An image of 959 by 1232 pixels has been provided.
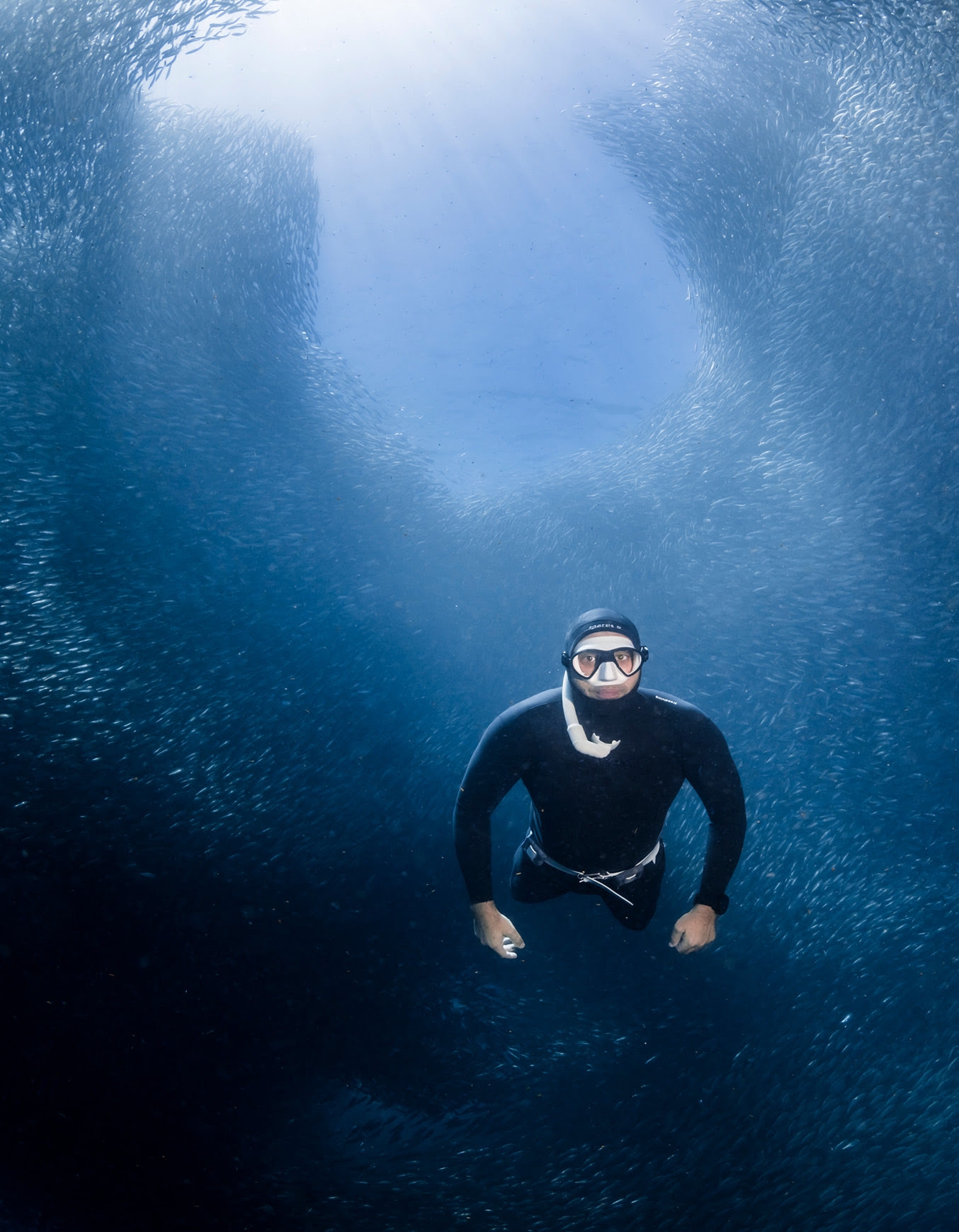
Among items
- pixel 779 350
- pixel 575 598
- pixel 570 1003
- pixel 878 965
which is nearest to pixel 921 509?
pixel 779 350

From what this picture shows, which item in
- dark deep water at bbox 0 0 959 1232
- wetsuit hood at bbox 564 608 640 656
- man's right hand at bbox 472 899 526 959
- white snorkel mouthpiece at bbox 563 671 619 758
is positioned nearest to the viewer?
wetsuit hood at bbox 564 608 640 656

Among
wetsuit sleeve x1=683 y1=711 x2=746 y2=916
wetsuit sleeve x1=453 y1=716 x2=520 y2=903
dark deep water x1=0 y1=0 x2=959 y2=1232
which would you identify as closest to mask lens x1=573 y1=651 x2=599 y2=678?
wetsuit sleeve x1=453 y1=716 x2=520 y2=903

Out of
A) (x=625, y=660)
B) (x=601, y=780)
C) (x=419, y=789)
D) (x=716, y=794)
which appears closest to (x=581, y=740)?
(x=601, y=780)

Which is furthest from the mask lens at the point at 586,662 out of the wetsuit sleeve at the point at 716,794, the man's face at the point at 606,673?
the wetsuit sleeve at the point at 716,794

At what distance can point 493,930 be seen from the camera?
1880 mm

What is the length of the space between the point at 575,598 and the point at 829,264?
76.0 inches

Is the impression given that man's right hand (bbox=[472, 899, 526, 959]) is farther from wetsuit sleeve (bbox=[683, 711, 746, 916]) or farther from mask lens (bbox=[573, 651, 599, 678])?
mask lens (bbox=[573, 651, 599, 678])

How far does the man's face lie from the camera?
1.62 meters

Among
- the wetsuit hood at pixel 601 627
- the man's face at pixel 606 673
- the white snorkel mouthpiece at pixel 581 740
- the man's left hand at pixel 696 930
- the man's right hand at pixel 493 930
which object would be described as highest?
the wetsuit hood at pixel 601 627

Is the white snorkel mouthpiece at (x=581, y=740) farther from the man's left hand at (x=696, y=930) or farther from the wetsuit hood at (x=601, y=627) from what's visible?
the man's left hand at (x=696, y=930)

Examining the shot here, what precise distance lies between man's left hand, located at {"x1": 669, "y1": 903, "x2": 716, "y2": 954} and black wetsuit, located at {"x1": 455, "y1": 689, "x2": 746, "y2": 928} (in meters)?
0.03

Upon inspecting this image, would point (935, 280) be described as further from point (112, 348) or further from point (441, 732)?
point (112, 348)

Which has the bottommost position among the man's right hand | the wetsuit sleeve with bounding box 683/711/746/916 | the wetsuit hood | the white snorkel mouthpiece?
the man's right hand

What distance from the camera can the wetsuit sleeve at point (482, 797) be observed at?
1803mm
